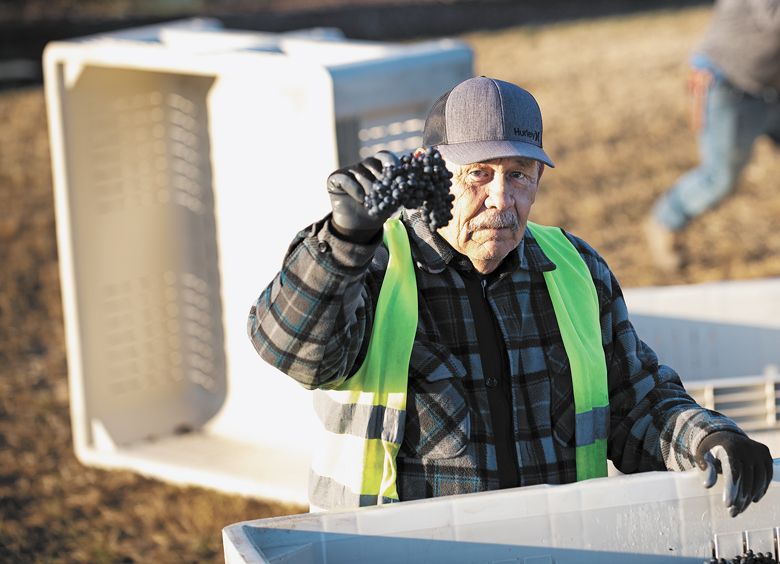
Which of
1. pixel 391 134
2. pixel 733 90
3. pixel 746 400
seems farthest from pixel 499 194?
pixel 733 90

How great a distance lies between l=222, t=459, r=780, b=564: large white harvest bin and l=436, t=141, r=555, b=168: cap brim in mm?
539

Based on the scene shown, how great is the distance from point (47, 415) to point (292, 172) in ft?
6.31

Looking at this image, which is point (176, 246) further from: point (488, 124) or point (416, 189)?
point (416, 189)

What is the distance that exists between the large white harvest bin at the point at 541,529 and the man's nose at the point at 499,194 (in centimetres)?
48

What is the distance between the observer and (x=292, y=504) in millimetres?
4320

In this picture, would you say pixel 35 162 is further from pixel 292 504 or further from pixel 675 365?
pixel 675 365

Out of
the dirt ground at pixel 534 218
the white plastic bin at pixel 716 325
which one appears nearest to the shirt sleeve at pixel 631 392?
the white plastic bin at pixel 716 325

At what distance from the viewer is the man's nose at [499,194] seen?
7.57ft

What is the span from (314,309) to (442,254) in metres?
0.37

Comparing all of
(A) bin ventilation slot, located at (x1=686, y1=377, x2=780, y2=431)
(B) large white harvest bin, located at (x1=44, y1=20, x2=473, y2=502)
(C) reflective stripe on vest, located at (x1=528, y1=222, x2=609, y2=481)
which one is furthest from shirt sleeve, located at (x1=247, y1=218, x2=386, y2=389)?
(B) large white harvest bin, located at (x1=44, y1=20, x2=473, y2=502)

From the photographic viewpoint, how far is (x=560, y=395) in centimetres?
243

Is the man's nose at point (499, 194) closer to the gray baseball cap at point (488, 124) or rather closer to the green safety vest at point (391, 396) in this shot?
the gray baseball cap at point (488, 124)

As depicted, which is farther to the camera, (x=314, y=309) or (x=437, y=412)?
(x=437, y=412)

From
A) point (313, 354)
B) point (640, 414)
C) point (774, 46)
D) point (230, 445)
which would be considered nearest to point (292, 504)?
point (230, 445)
